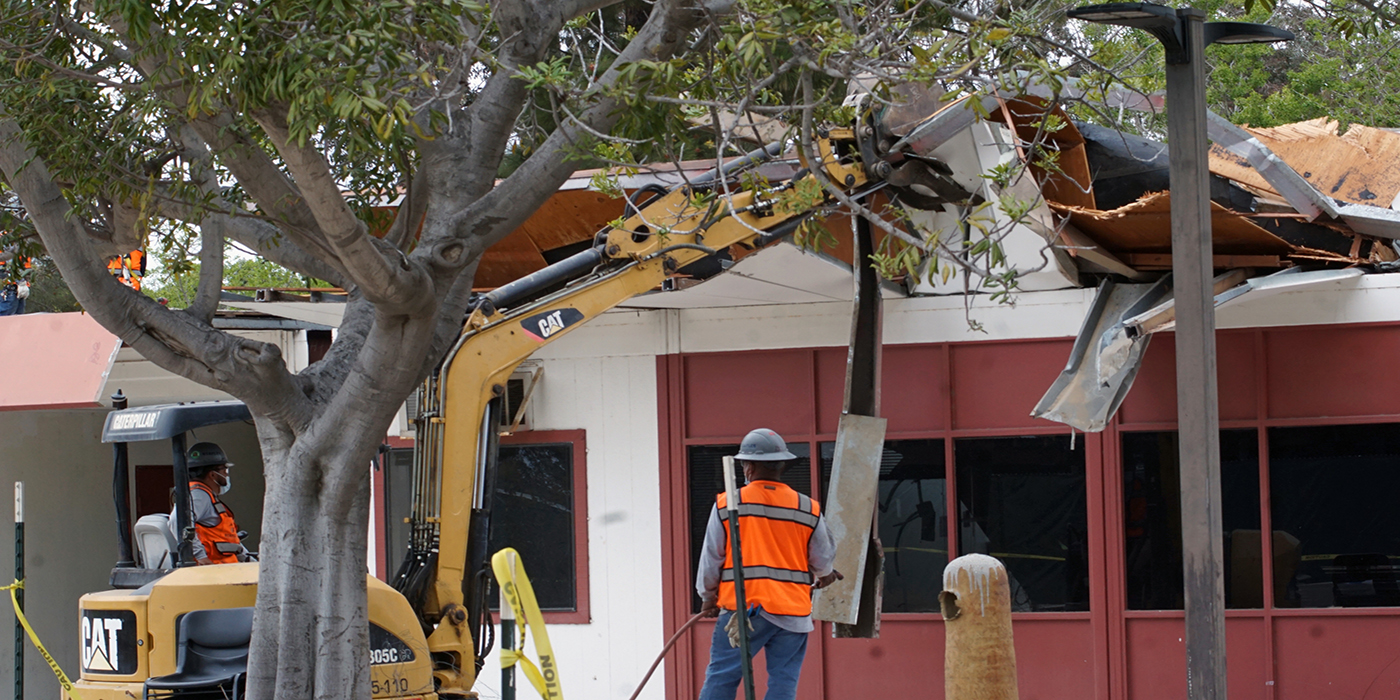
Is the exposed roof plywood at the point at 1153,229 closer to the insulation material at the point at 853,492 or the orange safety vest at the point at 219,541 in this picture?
the insulation material at the point at 853,492

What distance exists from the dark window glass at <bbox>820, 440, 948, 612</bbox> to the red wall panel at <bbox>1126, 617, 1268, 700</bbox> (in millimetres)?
1489

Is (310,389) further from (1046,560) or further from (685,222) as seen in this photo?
(1046,560)

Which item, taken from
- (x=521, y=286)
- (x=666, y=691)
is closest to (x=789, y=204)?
(x=521, y=286)

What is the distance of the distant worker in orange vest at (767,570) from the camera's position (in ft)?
23.4

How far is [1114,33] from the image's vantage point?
12.8 metres

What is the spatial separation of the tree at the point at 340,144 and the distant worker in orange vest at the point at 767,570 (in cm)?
168

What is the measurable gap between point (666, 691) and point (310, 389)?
199 inches

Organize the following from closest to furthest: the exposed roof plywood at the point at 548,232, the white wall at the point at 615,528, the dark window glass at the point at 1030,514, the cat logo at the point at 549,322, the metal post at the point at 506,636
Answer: the metal post at the point at 506,636 < the cat logo at the point at 549,322 < the dark window glass at the point at 1030,514 < the exposed roof plywood at the point at 548,232 < the white wall at the point at 615,528

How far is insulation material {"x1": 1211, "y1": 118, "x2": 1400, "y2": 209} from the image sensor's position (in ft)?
30.3

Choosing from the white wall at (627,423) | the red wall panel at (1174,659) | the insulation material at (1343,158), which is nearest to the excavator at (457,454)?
the white wall at (627,423)

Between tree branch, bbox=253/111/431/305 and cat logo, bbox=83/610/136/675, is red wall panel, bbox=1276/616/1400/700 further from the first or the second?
cat logo, bbox=83/610/136/675

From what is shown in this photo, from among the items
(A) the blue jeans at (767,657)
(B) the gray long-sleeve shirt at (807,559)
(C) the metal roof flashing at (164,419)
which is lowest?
(A) the blue jeans at (767,657)

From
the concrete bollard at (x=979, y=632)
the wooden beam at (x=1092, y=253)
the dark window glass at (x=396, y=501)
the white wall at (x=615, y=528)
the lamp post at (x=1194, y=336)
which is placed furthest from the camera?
the dark window glass at (x=396, y=501)

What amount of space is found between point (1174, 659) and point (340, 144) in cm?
680
